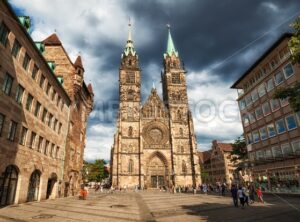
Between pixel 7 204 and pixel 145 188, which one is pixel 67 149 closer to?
pixel 7 204

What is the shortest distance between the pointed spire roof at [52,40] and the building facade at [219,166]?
192 feet

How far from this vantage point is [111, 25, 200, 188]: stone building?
167ft

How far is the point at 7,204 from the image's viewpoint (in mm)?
14359

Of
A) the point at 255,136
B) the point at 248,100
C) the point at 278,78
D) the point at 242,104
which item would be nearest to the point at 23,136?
the point at 278,78

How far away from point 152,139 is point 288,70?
3618 cm

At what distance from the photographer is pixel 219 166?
2923 inches

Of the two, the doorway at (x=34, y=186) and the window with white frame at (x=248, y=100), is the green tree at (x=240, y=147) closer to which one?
the window with white frame at (x=248, y=100)

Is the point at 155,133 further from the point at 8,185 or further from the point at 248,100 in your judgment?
the point at 8,185

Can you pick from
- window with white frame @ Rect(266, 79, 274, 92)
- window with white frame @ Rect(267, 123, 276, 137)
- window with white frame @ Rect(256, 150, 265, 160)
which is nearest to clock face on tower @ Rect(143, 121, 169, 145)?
window with white frame @ Rect(256, 150, 265, 160)

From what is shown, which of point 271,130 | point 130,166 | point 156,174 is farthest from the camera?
point 156,174

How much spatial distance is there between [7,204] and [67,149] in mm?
11621

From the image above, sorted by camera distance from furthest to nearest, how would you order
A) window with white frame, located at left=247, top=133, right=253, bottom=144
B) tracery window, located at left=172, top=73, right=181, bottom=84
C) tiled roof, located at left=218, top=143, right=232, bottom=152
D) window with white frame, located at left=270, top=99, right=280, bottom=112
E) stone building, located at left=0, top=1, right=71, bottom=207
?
tiled roof, located at left=218, top=143, right=232, bottom=152 < tracery window, located at left=172, top=73, right=181, bottom=84 < window with white frame, located at left=247, top=133, right=253, bottom=144 < window with white frame, located at left=270, top=99, right=280, bottom=112 < stone building, located at left=0, top=1, right=71, bottom=207

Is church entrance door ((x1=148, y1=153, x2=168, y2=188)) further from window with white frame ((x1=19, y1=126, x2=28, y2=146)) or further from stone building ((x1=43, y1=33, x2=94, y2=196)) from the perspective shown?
window with white frame ((x1=19, y1=126, x2=28, y2=146))

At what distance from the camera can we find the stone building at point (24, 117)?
1339 cm
